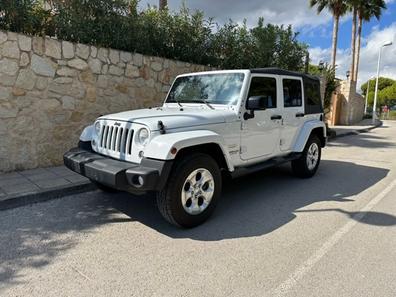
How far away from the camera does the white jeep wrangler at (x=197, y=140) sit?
3.41 metres

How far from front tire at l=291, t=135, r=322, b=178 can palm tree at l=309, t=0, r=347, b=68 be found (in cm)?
1836

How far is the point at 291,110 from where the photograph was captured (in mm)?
5504

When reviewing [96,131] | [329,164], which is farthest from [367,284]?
[329,164]

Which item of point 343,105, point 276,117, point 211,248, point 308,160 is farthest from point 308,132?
point 343,105

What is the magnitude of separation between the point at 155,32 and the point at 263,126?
420 centimetres

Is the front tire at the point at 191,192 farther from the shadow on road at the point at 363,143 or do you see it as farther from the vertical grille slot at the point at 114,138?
the shadow on road at the point at 363,143

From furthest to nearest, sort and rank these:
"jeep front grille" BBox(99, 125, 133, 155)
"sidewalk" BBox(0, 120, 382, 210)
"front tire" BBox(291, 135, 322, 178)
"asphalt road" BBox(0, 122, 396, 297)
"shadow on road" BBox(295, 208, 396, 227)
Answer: "front tire" BBox(291, 135, 322, 178) < "sidewalk" BBox(0, 120, 382, 210) < "shadow on road" BBox(295, 208, 396, 227) < "jeep front grille" BBox(99, 125, 133, 155) < "asphalt road" BBox(0, 122, 396, 297)

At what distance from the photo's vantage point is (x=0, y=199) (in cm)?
426

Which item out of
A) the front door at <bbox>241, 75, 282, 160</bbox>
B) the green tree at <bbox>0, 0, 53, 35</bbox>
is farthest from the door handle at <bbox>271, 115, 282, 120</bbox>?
the green tree at <bbox>0, 0, 53, 35</bbox>

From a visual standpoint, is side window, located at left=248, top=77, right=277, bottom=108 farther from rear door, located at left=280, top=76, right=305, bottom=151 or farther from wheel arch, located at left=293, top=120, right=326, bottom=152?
wheel arch, located at left=293, top=120, right=326, bottom=152

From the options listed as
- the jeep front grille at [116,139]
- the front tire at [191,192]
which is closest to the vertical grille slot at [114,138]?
the jeep front grille at [116,139]

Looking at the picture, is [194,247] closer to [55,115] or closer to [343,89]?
[55,115]

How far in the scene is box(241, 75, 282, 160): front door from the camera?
4539mm

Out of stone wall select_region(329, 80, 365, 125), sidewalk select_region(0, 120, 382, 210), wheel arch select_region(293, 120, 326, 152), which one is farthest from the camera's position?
stone wall select_region(329, 80, 365, 125)
